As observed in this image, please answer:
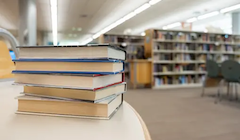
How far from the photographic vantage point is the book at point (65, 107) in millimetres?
369

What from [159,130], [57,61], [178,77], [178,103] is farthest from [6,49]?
[178,77]

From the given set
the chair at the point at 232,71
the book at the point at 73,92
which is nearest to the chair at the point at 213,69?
the chair at the point at 232,71

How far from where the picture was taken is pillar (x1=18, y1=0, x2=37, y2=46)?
4301 millimetres

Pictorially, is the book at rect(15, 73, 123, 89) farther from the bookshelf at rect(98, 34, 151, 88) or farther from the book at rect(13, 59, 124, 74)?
the bookshelf at rect(98, 34, 151, 88)

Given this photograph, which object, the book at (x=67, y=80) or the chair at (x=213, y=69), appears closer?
the book at (x=67, y=80)

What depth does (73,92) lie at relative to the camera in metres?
0.38

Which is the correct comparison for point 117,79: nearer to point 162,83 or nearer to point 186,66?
point 162,83

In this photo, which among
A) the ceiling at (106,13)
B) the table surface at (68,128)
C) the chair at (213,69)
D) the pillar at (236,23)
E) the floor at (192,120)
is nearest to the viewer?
the table surface at (68,128)

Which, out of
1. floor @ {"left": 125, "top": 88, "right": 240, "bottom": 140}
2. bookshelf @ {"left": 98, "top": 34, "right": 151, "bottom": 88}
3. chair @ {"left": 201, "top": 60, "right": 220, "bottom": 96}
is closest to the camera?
floor @ {"left": 125, "top": 88, "right": 240, "bottom": 140}

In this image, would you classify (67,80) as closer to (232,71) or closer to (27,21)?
(232,71)

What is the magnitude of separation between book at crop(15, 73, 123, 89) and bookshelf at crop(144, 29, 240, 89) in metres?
4.70

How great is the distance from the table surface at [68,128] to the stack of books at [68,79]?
23 millimetres

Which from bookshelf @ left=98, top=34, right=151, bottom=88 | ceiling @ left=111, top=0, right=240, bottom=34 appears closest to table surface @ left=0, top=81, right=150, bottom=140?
bookshelf @ left=98, top=34, right=151, bottom=88

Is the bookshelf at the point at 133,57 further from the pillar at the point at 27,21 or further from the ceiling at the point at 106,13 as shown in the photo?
the pillar at the point at 27,21
